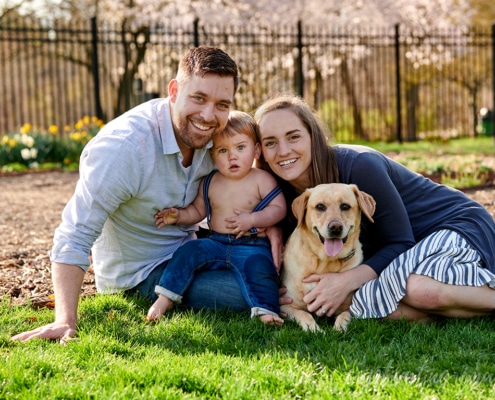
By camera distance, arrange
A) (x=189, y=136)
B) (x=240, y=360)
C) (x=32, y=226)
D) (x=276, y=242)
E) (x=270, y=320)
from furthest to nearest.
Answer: (x=32, y=226) < (x=276, y=242) < (x=189, y=136) < (x=270, y=320) < (x=240, y=360)

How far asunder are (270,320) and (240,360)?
706 millimetres

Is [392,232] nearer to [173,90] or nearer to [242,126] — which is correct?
[242,126]

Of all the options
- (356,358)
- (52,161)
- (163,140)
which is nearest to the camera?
(356,358)

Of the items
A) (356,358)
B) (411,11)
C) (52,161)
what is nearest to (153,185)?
(356,358)

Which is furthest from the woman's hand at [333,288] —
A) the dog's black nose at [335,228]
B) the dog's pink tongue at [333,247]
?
the dog's black nose at [335,228]

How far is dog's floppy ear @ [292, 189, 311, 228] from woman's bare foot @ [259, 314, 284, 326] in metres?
0.63

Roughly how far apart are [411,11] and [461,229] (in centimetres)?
1940

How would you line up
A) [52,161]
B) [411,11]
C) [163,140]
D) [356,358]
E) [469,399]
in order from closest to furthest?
[469,399], [356,358], [163,140], [52,161], [411,11]

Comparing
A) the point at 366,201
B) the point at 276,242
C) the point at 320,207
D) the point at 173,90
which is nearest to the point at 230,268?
the point at 276,242

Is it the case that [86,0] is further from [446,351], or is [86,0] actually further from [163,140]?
[446,351]

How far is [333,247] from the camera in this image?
13.1 ft

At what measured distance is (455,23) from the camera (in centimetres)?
2303

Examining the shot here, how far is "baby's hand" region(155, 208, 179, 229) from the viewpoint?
436 cm

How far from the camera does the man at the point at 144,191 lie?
3775 millimetres
